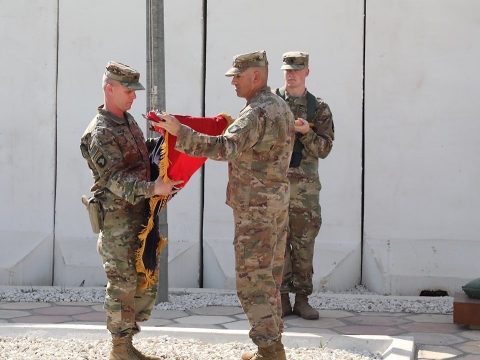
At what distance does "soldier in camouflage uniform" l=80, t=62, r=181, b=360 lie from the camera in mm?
5574

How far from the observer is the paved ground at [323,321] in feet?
22.1

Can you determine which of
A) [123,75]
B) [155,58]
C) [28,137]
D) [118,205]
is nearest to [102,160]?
[118,205]

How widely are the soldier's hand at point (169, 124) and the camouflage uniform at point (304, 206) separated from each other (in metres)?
2.23

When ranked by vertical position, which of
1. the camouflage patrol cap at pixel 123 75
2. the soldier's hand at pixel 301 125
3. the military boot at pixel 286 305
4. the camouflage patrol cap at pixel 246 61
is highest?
the camouflage patrol cap at pixel 246 61

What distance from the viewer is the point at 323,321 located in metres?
7.39

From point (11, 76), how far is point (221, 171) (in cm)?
225

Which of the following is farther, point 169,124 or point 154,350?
point 154,350

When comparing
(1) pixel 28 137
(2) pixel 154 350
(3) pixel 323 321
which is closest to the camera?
(2) pixel 154 350

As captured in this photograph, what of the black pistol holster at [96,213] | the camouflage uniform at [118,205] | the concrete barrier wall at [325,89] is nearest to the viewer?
the camouflage uniform at [118,205]

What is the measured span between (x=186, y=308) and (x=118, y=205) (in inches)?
94.7

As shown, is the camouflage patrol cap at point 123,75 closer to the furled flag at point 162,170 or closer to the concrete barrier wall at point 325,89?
the furled flag at point 162,170

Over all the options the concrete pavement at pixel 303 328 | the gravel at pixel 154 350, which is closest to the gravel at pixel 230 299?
the concrete pavement at pixel 303 328

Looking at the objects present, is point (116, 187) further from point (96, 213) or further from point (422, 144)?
point (422, 144)

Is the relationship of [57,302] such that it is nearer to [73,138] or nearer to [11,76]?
[73,138]
